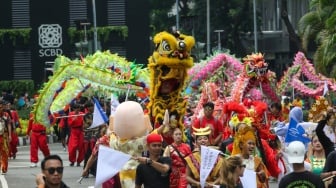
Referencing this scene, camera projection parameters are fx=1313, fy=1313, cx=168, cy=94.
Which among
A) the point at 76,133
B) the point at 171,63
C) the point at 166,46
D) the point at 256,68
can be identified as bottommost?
the point at 76,133

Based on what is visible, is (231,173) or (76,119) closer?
(231,173)

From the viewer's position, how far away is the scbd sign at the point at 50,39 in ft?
213

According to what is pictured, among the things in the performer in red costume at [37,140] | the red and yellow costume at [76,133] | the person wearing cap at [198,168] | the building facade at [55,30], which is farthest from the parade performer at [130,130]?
the building facade at [55,30]

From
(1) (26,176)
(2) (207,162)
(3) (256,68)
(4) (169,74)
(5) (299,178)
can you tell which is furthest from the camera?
(1) (26,176)

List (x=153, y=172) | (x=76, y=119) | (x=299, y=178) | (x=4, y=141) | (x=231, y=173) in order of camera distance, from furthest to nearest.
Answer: (x=76, y=119), (x=4, y=141), (x=153, y=172), (x=231, y=173), (x=299, y=178)

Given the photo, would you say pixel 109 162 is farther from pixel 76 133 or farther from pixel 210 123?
pixel 76 133

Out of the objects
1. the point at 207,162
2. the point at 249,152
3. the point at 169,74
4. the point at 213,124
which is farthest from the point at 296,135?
the point at 213,124

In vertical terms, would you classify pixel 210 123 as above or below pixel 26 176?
above

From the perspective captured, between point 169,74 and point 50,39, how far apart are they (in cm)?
4543

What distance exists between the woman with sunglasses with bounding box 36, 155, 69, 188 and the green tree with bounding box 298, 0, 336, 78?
70.9 ft

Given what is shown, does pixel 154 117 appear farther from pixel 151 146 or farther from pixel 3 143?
pixel 3 143

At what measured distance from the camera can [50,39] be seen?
6512 centimetres

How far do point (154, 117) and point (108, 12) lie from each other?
45.8 m

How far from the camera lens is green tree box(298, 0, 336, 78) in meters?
33.3
